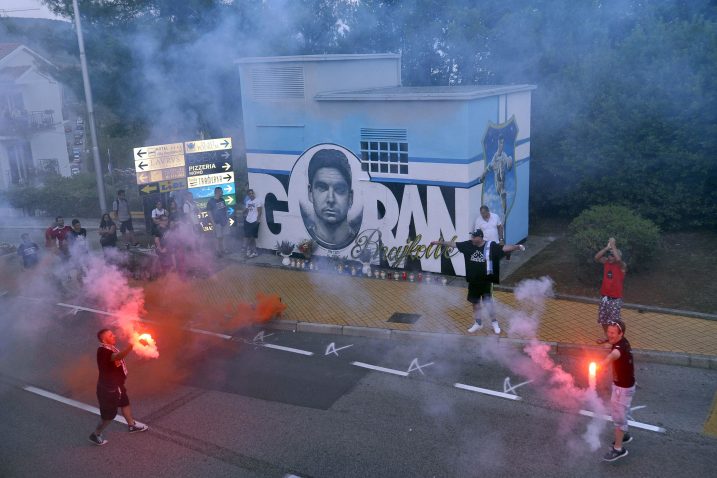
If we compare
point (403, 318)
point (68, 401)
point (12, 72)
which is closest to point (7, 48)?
point (12, 72)

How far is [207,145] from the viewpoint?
16656 millimetres

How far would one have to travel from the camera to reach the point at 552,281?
1237cm

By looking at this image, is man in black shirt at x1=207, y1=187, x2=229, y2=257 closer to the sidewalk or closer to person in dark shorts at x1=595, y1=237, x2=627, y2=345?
the sidewalk

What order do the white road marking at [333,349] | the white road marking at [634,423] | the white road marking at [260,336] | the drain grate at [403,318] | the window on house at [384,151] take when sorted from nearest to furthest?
the white road marking at [634,423]
the white road marking at [333,349]
the white road marking at [260,336]
the drain grate at [403,318]
the window on house at [384,151]

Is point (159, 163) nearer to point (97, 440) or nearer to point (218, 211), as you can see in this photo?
point (218, 211)

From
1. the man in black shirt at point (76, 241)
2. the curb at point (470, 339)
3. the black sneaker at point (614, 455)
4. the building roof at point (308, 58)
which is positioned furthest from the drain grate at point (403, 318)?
the man in black shirt at point (76, 241)

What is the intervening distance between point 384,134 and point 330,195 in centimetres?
196

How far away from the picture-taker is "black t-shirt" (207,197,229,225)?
627 inches

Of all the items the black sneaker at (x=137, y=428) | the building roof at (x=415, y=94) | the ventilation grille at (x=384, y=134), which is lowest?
the black sneaker at (x=137, y=428)

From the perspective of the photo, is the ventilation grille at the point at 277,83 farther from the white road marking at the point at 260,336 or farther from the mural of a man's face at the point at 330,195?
the white road marking at the point at 260,336

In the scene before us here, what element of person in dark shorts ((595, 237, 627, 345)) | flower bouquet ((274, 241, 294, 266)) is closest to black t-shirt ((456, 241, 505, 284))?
person in dark shorts ((595, 237, 627, 345))

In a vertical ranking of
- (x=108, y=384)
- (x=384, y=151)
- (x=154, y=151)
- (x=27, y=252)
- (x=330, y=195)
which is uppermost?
(x=154, y=151)

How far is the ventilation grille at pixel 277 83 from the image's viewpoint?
1450 cm

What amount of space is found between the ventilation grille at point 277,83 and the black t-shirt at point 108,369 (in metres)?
8.42
